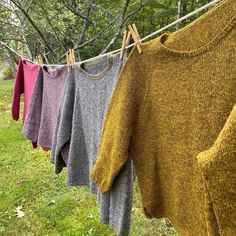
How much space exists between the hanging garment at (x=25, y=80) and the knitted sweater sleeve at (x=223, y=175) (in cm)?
192

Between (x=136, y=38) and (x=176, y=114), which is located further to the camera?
(x=136, y=38)

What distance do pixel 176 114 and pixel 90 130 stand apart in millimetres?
695

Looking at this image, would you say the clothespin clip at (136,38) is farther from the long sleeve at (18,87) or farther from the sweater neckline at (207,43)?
the long sleeve at (18,87)

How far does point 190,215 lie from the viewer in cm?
109

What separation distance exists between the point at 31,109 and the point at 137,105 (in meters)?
1.32

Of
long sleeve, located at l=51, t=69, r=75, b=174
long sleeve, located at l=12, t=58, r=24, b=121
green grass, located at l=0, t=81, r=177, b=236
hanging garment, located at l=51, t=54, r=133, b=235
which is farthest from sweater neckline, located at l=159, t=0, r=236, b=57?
green grass, located at l=0, t=81, r=177, b=236

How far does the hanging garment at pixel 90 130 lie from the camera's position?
4.39ft

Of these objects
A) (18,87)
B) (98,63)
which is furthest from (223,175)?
(18,87)

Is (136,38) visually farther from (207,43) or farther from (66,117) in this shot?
(66,117)

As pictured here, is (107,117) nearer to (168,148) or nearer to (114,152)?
(114,152)

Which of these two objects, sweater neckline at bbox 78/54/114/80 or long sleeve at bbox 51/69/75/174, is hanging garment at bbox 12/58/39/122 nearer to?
long sleeve at bbox 51/69/75/174

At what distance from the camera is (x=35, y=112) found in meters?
2.36

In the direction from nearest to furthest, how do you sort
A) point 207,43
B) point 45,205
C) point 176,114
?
point 207,43, point 176,114, point 45,205

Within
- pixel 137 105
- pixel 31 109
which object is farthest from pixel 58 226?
pixel 137 105
